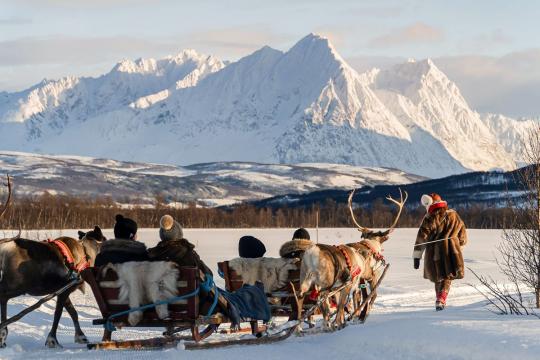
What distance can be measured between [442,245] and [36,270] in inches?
225

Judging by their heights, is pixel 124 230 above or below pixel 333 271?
above

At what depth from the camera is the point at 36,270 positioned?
10289 mm

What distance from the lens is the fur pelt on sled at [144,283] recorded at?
956 centimetres

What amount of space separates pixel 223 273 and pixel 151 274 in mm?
1946

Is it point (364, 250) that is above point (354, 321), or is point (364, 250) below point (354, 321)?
above

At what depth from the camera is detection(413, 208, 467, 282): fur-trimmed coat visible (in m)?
13.5

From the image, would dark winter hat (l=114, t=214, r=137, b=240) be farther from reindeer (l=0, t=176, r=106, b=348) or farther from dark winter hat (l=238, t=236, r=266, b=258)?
dark winter hat (l=238, t=236, r=266, b=258)

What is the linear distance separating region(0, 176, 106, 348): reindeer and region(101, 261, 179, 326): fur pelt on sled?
99cm

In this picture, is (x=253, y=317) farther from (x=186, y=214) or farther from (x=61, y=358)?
(x=186, y=214)

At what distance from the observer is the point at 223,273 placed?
37.6 ft

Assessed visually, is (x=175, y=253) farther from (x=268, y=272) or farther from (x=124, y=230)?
(x=268, y=272)

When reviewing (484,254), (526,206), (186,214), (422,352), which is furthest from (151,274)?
(186,214)

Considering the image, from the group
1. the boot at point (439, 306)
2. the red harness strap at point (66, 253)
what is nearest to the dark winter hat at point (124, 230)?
the red harness strap at point (66, 253)

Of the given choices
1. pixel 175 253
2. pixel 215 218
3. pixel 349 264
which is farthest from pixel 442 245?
pixel 215 218
